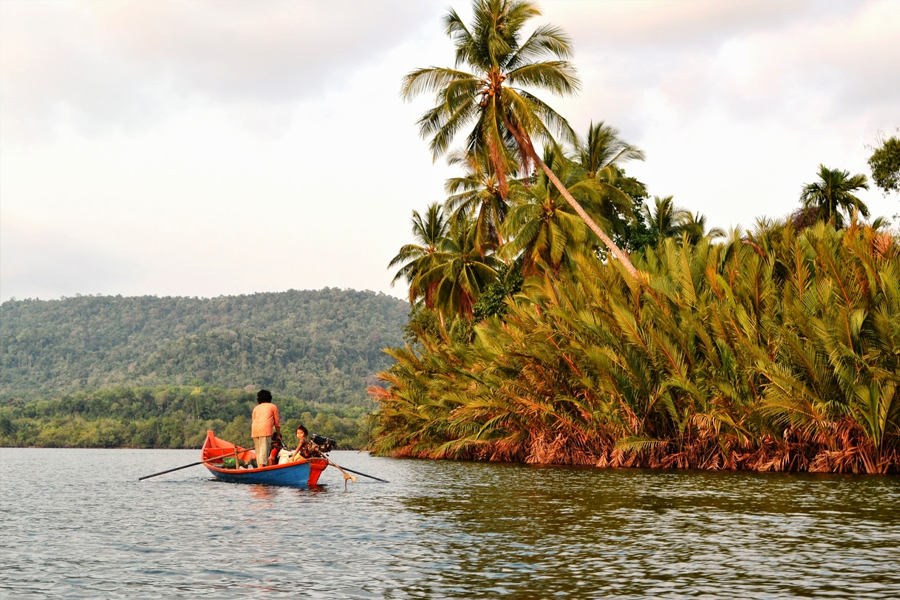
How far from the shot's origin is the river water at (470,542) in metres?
9.74

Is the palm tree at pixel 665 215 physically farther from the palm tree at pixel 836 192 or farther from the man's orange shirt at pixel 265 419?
the man's orange shirt at pixel 265 419

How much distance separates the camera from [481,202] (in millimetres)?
52406

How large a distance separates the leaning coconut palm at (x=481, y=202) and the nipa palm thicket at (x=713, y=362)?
1402cm

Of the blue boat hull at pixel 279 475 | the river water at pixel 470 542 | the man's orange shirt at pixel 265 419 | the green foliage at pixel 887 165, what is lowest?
the river water at pixel 470 542

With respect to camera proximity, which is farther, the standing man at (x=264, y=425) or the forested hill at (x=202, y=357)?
the forested hill at (x=202, y=357)

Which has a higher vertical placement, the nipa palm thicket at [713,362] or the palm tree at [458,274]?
the palm tree at [458,274]

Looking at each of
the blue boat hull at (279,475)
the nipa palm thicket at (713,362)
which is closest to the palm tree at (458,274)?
the nipa palm thicket at (713,362)

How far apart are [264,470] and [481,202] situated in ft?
101

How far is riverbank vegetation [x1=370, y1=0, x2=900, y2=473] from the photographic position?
79.2 ft

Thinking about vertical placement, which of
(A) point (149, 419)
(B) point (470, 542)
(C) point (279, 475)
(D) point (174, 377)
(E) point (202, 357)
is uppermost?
(E) point (202, 357)

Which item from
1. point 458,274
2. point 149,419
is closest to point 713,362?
point 458,274

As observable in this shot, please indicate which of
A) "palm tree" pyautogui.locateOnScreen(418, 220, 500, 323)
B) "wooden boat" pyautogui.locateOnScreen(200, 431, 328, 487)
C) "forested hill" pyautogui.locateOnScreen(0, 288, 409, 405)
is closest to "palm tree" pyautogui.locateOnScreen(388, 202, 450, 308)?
"palm tree" pyautogui.locateOnScreen(418, 220, 500, 323)

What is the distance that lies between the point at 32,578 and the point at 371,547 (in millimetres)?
4145

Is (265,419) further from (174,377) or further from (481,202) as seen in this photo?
(174,377)
